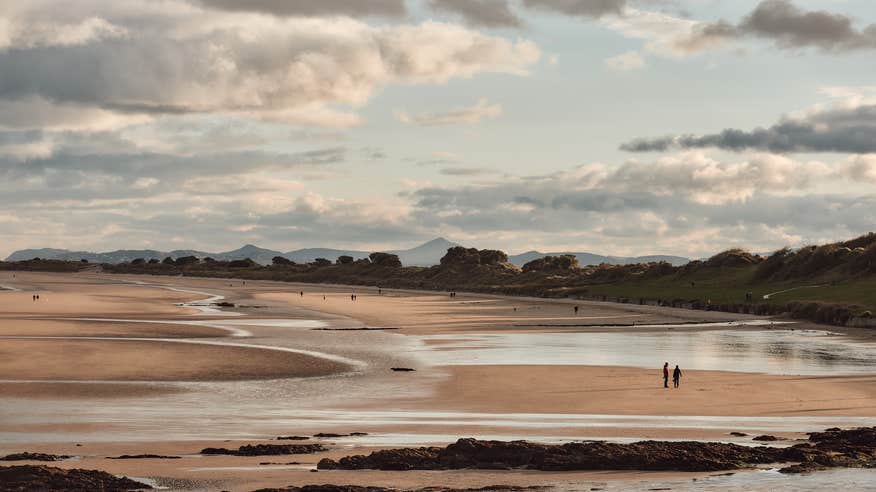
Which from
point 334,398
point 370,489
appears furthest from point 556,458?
point 334,398

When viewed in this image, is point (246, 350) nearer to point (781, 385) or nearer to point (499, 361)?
point (499, 361)

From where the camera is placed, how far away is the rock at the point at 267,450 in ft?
77.7

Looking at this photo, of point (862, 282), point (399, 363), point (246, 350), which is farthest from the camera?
point (862, 282)

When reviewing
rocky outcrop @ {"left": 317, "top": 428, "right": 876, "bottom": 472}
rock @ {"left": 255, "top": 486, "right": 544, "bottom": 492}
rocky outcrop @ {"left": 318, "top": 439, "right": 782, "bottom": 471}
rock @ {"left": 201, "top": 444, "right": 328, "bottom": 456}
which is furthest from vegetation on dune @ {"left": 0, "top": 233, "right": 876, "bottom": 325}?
rock @ {"left": 255, "top": 486, "right": 544, "bottom": 492}

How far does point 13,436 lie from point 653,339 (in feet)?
160

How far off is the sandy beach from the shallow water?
565 millimetres

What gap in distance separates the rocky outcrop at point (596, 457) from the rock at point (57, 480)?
464 cm

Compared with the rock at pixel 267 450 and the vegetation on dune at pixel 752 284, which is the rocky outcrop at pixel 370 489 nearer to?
the rock at pixel 267 450

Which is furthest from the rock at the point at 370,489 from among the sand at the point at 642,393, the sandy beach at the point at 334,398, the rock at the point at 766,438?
the sand at the point at 642,393

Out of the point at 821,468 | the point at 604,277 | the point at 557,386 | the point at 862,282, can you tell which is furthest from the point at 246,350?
the point at 604,277

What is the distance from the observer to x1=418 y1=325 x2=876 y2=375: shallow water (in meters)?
48.5

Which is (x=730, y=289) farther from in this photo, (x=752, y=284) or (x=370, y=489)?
(x=370, y=489)

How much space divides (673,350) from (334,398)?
92.8 ft

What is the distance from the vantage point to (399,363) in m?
48.4
